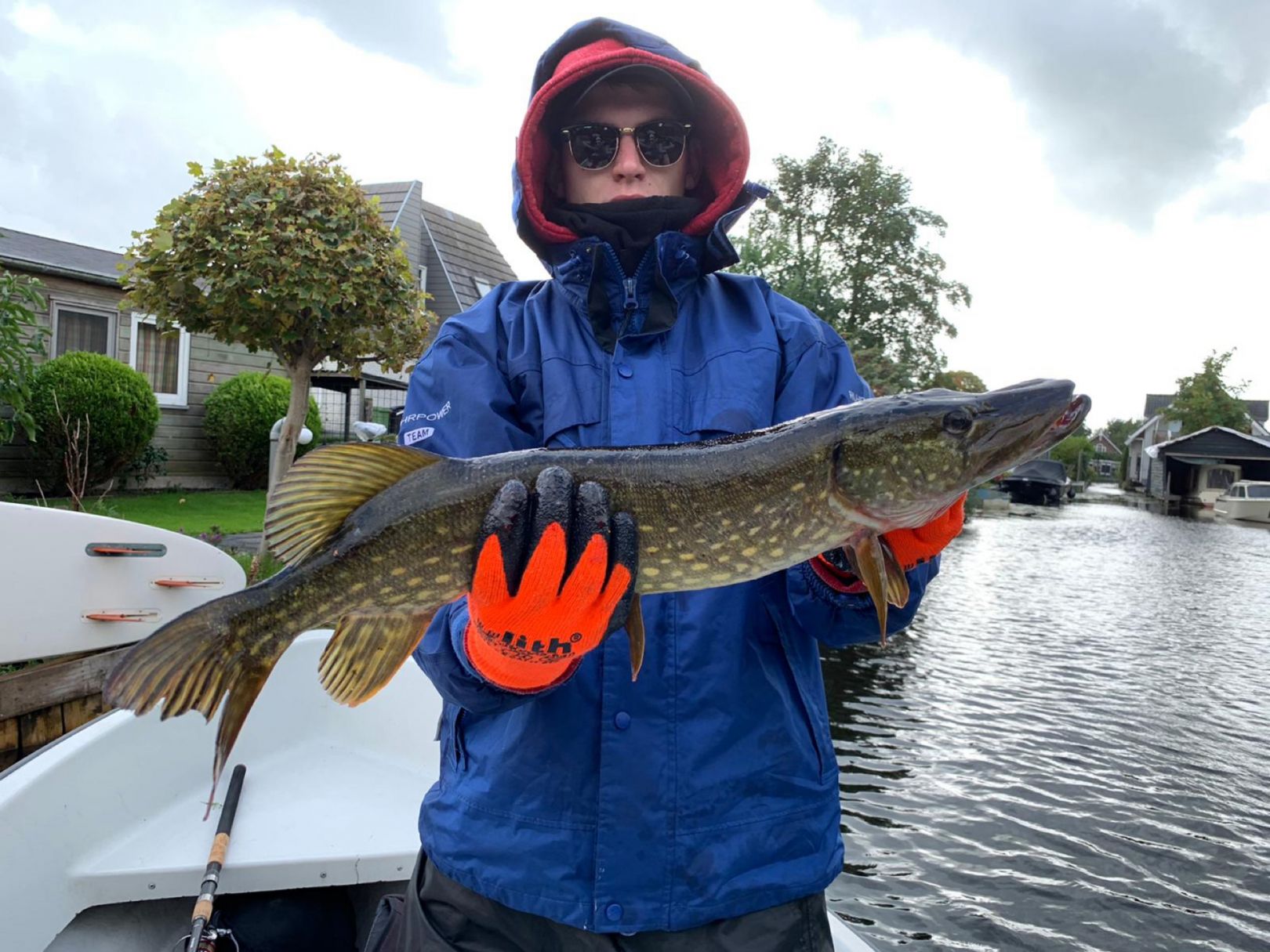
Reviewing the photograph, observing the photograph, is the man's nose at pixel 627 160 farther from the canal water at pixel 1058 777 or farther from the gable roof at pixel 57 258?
the gable roof at pixel 57 258

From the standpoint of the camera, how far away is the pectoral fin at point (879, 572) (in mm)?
1799

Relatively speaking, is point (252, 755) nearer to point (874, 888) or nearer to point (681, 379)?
point (681, 379)

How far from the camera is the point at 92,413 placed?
39.3ft

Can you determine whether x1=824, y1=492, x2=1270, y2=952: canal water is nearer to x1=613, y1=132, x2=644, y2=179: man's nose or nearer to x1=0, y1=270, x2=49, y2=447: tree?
x1=613, y1=132, x2=644, y2=179: man's nose

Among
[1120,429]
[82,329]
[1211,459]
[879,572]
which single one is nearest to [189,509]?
[82,329]

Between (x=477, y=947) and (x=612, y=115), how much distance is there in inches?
82.8

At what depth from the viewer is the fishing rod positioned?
271 cm

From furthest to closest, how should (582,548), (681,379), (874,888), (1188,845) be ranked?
(1188,845), (874,888), (681,379), (582,548)

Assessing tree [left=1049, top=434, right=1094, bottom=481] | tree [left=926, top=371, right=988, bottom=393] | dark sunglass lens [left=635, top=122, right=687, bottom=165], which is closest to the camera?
dark sunglass lens [left=635, top=122, right=687, bottom=165]

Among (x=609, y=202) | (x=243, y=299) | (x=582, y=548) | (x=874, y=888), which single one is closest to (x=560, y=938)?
(x=582, y=548)

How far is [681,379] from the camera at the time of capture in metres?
2.06

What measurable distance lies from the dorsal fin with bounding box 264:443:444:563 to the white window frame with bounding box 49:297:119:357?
1344 centimetres

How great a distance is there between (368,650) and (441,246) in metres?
24.1

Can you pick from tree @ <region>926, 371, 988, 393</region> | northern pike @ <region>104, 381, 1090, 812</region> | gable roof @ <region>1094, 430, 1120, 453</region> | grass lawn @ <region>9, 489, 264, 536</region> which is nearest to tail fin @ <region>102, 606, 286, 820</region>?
northern pike @ <region>104, 381, 1090, 812</region>
